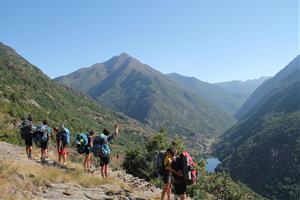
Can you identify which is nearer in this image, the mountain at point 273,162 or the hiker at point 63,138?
the hiker at point 63,138

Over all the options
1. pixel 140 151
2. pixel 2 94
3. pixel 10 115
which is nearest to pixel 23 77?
pixel 2 94

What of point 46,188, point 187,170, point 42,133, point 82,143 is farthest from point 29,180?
point 42,133

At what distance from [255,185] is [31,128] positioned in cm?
14779

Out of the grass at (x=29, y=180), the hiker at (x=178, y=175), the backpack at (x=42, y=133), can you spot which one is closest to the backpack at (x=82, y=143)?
the grass at (x=29, y=180)

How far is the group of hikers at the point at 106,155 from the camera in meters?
11.0

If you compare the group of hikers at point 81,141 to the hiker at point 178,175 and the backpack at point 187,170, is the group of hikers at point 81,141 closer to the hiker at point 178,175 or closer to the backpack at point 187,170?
the hiker at point 178,175

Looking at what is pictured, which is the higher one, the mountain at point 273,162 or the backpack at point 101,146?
the backpack at point 101,146

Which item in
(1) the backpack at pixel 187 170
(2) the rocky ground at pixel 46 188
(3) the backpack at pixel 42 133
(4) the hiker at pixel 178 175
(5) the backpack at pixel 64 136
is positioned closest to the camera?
(1) the backpack at pixel 187 170

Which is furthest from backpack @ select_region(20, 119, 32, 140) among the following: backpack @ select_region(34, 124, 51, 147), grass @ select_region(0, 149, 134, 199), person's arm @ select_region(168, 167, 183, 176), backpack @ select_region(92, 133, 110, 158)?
person's arm @ select_region(168, 167, 183, 176)

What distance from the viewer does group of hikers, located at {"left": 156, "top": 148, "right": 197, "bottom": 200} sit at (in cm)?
1083

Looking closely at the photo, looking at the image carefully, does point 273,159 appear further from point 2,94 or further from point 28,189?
point 28,189

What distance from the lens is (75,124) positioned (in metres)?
117

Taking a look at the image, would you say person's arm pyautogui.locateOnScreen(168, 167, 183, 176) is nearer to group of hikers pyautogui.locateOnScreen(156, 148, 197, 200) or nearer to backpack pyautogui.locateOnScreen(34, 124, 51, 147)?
group of hikers pyautogui.locateOnScreen(156, 148, 197, 200)

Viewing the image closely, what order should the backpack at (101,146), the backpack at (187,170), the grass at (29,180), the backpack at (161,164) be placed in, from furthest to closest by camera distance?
the backpack at (101,146) → the backpack at (161,164) → the backpack at (187,170) → the grass at (29,180)
